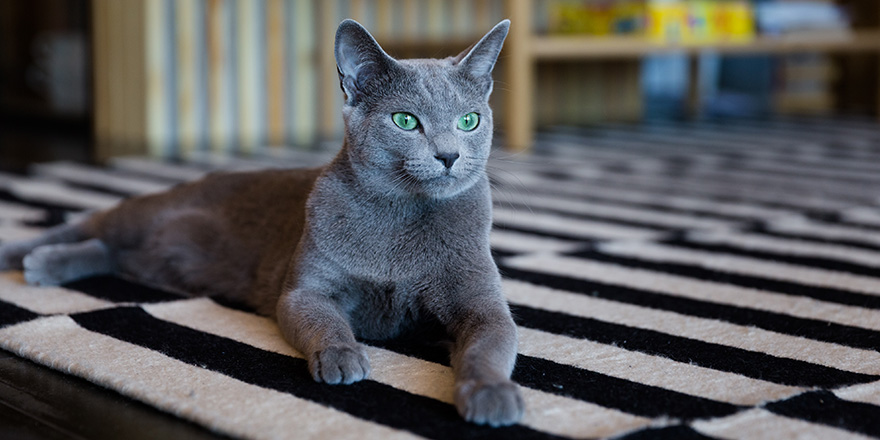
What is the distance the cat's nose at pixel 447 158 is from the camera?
1038mm

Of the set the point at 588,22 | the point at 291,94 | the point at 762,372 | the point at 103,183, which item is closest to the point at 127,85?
the point at 291,94

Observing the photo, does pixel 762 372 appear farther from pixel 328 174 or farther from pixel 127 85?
pixel 127 85

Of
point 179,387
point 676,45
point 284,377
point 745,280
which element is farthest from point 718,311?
point 676,45

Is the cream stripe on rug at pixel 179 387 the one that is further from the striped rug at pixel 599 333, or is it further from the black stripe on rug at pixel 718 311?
the black stripe on rug at pixel 718 311

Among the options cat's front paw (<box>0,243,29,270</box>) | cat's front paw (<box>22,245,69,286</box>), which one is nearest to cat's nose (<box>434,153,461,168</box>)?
cat's front paw (<box>22,245,69,286</box>)

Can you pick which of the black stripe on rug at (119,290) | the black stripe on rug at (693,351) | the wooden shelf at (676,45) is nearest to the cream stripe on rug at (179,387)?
the black stripe on rug at (119,290)

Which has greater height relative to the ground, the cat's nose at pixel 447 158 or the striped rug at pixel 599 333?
the cat's nose at pixel 447 158

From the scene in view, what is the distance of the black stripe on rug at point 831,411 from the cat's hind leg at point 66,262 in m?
0.98

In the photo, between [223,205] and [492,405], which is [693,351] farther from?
[223,205]

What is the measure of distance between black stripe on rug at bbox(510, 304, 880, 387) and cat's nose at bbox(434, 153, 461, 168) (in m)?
0.28

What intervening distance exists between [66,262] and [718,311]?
0.91 metres

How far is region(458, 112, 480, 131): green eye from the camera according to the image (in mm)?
1089

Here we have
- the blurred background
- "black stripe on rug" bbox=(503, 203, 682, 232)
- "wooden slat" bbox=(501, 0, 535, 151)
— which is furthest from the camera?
the blurred background

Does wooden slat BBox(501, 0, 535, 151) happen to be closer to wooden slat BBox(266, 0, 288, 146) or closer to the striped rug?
the striped rug
